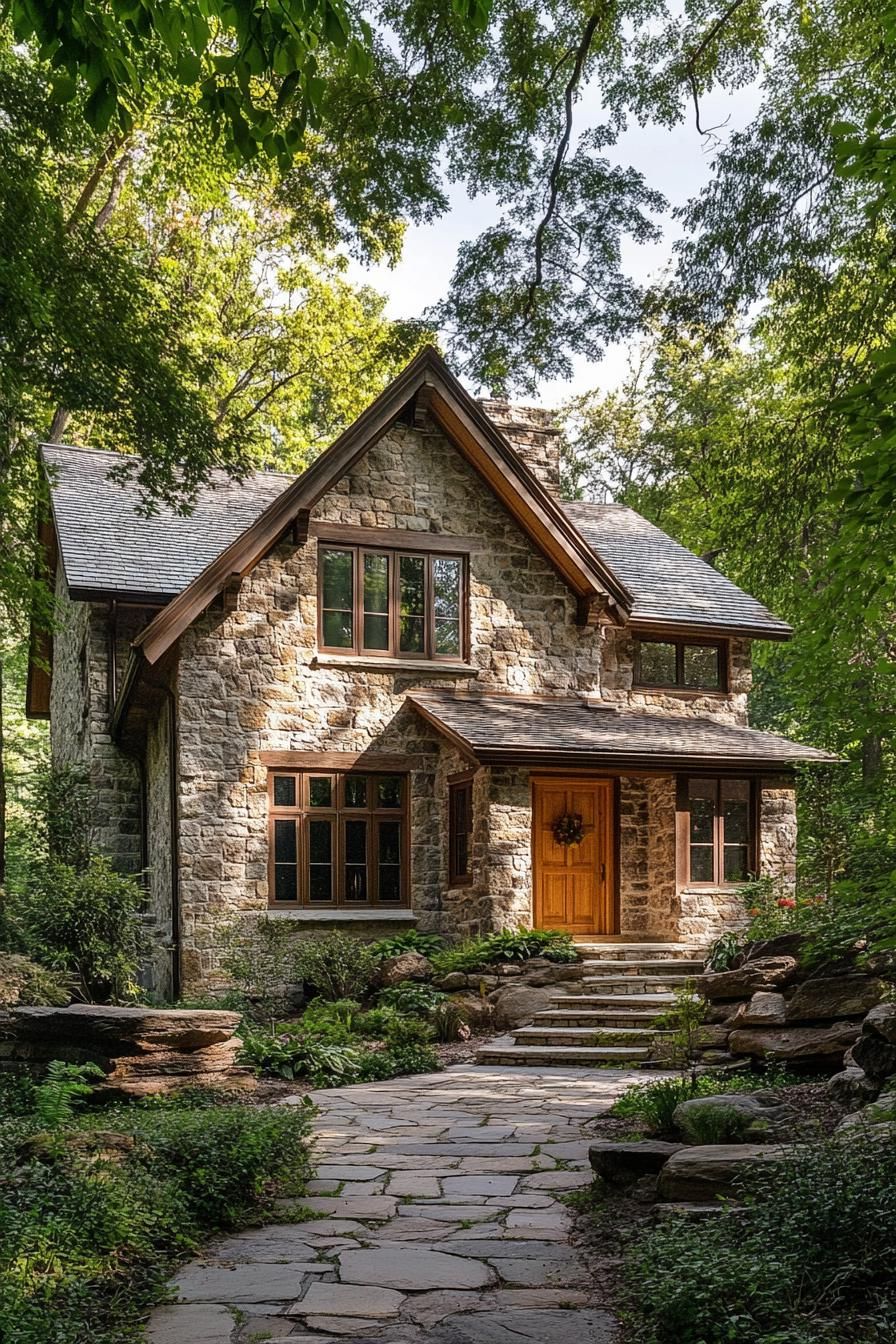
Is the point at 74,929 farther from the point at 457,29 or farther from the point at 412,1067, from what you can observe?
Answer: the point at 457,29

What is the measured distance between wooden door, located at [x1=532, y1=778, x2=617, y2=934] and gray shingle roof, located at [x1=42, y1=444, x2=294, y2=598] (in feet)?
20.4

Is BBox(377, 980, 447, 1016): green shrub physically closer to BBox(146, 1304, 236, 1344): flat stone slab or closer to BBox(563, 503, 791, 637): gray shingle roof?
BBox(563, 503, 791, 637): gray shingle roof

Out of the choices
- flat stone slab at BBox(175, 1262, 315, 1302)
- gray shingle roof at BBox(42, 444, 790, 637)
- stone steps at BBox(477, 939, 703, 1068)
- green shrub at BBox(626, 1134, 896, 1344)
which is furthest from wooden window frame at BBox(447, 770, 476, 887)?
green shrub at BBox(626, 1134, 896, 1344)

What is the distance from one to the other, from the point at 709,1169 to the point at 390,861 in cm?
1127

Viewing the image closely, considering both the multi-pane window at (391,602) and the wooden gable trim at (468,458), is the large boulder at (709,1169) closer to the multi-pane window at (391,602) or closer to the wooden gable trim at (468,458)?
the wooden gable trim at (468,458)

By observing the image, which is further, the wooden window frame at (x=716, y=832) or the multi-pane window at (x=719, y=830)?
the multi-pane window at (x=719, y=830)

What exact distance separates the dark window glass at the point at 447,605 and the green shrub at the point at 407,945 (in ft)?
13.3

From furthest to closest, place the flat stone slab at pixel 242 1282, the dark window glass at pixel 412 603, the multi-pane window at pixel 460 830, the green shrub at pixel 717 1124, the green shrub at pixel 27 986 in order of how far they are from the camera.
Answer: the dark window glass at pixel 412 603
the multi-pane window at pixel 460 830
the green shrub at pixel 27 986
the green shrub at pixel 717 1124
the flat stone slab at pixel 242 1282

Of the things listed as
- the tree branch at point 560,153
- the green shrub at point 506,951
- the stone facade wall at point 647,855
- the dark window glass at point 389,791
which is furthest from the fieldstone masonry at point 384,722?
the tree branch at point 560,153

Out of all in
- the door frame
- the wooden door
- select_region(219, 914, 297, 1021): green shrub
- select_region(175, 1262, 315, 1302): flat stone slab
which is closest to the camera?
select_region(175, 1262, 315, 1302): flat stone slab

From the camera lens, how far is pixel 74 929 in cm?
1303

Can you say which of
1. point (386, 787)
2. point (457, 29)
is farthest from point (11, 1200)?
point (386, 787)

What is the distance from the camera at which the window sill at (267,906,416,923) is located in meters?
15.6

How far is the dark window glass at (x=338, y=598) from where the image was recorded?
16609 mm
